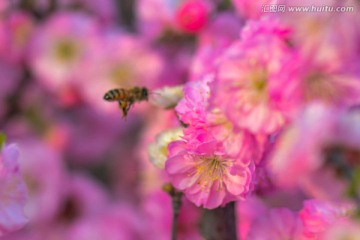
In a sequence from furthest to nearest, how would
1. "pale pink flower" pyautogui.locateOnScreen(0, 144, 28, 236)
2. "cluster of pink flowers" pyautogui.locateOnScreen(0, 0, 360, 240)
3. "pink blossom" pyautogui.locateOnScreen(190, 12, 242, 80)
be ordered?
"pink blossom" pyautogui.locateOnScreen(190, 12, 242, 80) < "pale pink flower" pyautogui.locateOnScreen(0, 144, 28, 236) < "cluster of pink flowers" pyautogui.locateOnScreen(0, 0, 360, 240)

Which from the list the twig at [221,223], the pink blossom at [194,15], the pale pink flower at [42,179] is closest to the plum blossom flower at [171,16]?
the pink blossom at [194,15]

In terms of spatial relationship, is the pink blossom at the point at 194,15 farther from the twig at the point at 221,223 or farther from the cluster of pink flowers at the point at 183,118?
the twig at the point at 221,223

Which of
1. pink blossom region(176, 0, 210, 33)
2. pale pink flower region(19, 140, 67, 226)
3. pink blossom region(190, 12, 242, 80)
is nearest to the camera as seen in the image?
pink blossom region(190, 12, 242, 80)

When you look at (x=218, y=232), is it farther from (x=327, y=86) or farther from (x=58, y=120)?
(x=58, y=120)

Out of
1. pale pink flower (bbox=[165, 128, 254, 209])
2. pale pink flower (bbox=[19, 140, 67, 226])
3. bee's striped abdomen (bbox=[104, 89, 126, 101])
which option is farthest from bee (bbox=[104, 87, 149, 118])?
pale pink flower (bbox=[19, 140, 67, 226])

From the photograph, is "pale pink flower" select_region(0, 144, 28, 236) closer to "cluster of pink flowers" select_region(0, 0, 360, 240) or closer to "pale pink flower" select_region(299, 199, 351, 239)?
"cluster of pink flowers" select_region(0, 0, 360, 240)

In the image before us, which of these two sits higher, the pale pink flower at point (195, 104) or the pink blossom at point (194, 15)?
the pink blossom at point (194, 15)
